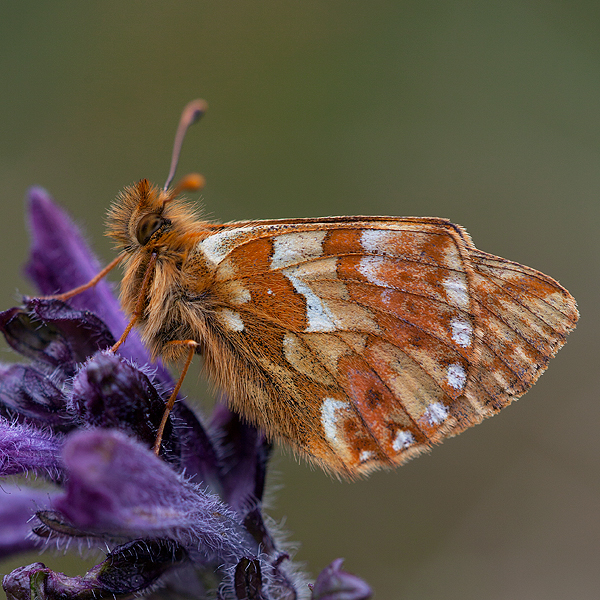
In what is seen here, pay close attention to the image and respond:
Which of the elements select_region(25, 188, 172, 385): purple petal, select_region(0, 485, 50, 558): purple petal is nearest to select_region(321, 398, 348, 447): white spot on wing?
select_region(25, 188, 172, 385): purple petal

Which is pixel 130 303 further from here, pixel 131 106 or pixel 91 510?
pixel 131 106

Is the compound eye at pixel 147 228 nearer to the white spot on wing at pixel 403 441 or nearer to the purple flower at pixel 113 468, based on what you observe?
the purple flower at pixel 113 468

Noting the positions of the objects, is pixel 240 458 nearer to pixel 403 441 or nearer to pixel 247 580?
pixel 247 580

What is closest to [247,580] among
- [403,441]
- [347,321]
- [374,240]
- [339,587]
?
[339,587]

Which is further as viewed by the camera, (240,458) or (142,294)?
(240,458)

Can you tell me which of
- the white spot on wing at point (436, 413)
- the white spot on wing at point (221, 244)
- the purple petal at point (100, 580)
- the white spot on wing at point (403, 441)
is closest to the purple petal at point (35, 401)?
the purple petal at point (100, 580)

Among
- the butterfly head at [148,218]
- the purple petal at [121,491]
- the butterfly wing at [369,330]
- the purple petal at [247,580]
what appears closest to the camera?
the purple petal at [121,491]
